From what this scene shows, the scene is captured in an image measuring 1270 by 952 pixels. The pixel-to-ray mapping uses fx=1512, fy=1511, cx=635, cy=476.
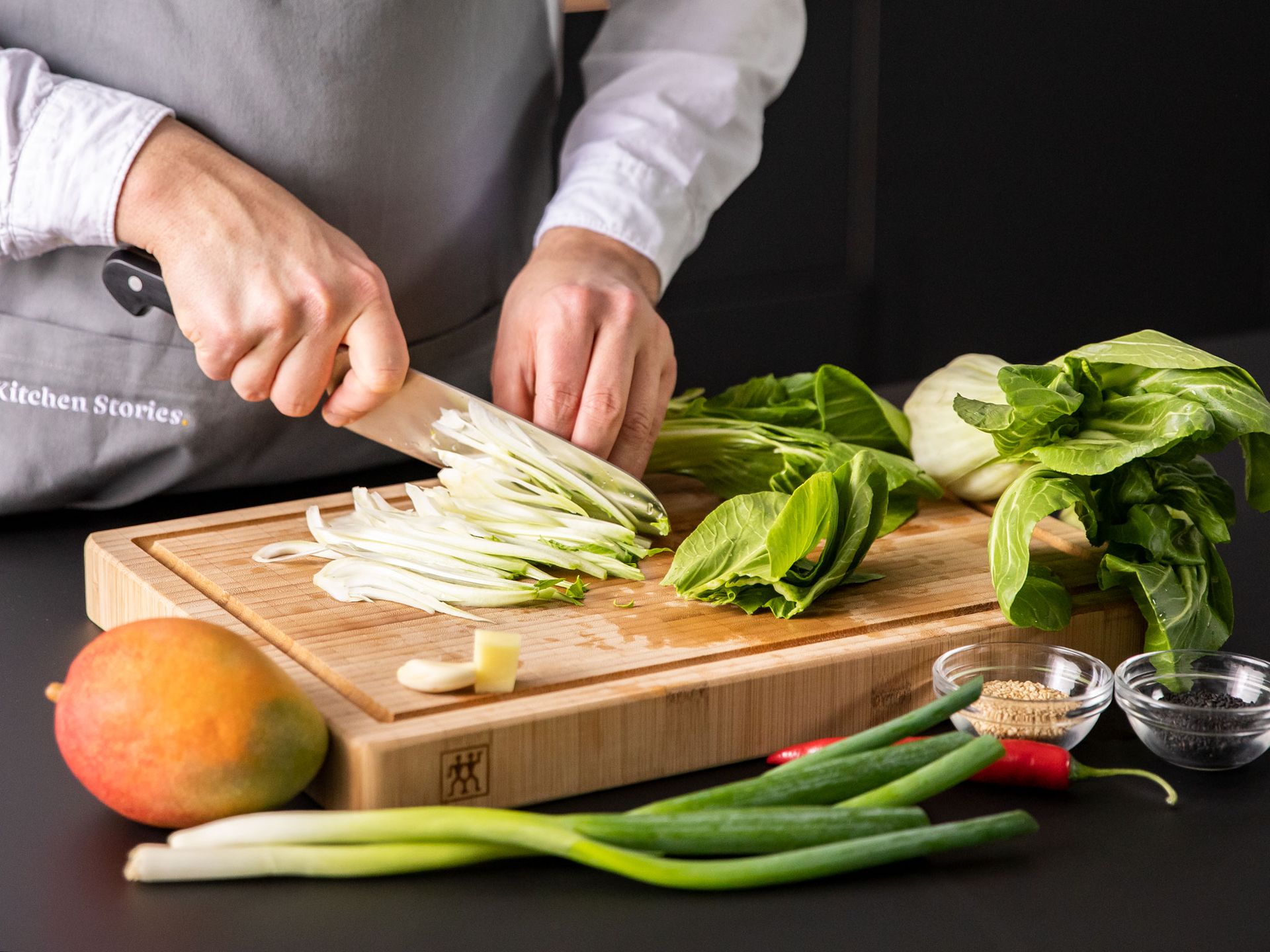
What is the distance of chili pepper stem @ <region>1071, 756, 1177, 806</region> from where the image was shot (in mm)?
1257

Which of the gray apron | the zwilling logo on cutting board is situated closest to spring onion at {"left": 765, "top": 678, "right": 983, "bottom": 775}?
the zwilling logo on cutting board

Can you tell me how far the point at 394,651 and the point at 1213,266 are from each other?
448cm

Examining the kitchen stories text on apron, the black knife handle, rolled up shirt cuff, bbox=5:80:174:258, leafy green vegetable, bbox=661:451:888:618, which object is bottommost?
leafy green vegetable, bbox=661:451:888:618

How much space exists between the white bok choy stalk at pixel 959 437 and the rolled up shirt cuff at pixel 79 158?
1.01 meters

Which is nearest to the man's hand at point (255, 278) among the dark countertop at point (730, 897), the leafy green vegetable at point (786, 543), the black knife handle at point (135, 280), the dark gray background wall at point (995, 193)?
the black knife handle at point (135, 280)

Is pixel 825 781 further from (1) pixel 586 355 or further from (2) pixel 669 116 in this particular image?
(2) pixel 669 116

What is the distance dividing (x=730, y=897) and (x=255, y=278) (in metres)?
0.91

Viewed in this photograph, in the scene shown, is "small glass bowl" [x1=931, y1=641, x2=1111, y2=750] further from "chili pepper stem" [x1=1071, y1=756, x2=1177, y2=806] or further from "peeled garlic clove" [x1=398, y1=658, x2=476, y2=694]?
"peeled garlic clove" [x1=398, y1=658, x2=476, y2=694]

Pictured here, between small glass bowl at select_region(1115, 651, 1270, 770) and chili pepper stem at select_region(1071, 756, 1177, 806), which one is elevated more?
small glass bowl at select_region(1115, 651, 1270, 770)

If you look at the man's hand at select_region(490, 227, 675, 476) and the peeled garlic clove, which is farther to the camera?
the man's hand at select_region(490, 227, 675, 476)

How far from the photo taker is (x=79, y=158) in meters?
1.68

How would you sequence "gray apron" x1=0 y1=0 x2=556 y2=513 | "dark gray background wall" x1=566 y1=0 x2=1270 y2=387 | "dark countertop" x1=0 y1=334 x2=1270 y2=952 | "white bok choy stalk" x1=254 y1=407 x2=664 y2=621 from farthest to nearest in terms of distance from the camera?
1. "dark gray background wall" x1=566 y1=0 x2=1270 y2=387
2. "gray apron" x1=0 y1=0 x2=556 y2=513
3. "white bok choy stalk" x1=254 y1=407 x2=664 y2=621
4. "dark countertop" x1=0 y1=334 x2=1270 y2=952

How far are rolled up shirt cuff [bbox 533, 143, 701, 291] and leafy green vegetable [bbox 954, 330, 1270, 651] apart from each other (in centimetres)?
66

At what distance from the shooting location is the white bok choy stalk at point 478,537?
5.24 feet
